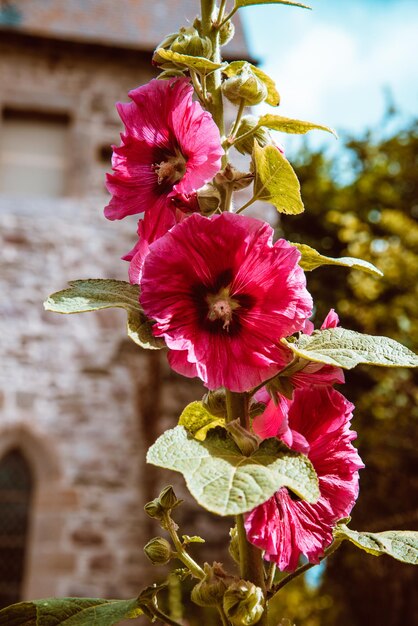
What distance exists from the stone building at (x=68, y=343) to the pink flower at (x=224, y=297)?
4.26m

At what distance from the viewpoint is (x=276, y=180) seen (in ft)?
2.46

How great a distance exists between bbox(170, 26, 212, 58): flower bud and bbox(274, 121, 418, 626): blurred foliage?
4.26 metres

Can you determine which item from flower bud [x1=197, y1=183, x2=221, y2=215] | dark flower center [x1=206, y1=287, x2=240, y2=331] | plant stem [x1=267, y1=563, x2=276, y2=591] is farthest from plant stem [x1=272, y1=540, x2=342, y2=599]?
flower bud [x1=197, y1=183, x2=221, y2=215]

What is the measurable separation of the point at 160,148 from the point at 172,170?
0.11 feet

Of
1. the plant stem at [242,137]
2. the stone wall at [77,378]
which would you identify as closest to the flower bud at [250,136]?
the plant stem at [242,137]

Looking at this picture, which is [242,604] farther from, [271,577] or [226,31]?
[226,31]

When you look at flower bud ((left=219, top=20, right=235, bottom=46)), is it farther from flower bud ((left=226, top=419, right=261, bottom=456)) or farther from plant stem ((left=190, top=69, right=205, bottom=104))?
flower bud ((left=226, top=419, right=261, bottom=456))

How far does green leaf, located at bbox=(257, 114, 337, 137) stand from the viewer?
0.74 m

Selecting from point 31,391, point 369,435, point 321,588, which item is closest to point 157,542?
point 31,391

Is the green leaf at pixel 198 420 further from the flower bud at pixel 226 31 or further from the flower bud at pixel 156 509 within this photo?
the flower bud at pixel 226 31

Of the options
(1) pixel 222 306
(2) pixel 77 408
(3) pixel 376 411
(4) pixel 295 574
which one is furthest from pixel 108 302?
(3) pixel 376 411

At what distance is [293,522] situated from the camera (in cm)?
68

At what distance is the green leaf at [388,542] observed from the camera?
2.34ft

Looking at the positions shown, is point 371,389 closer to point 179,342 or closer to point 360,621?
point 360,621
